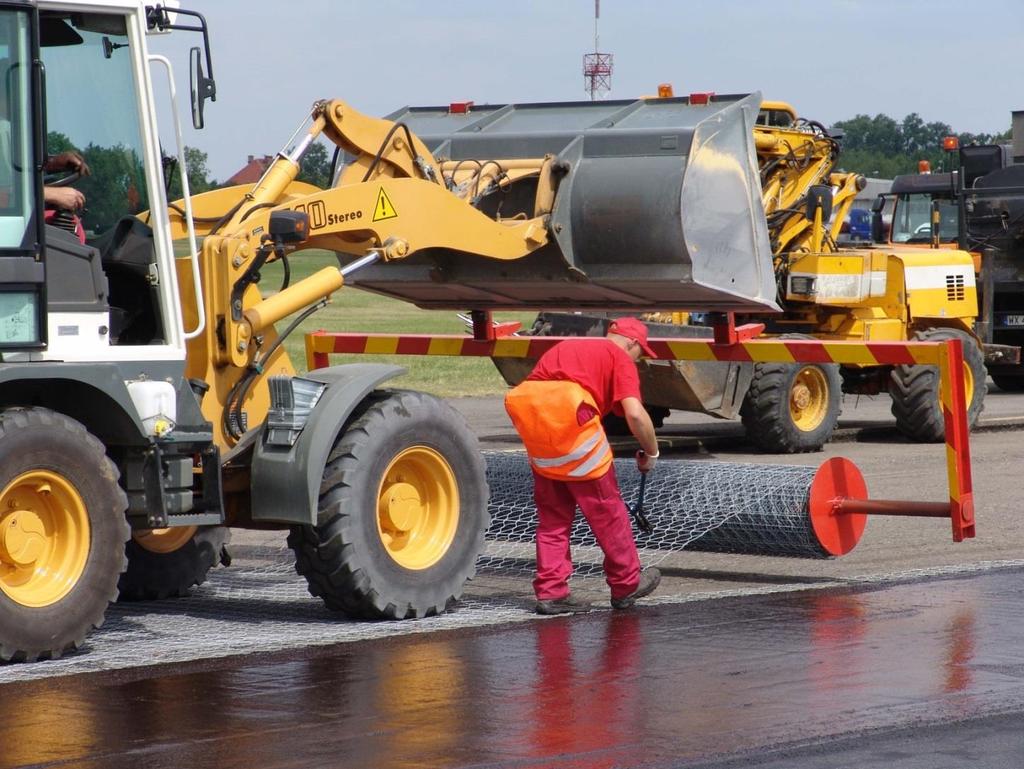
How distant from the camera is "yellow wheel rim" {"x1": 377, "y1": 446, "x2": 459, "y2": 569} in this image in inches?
341

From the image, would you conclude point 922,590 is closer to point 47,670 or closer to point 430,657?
point 430,657

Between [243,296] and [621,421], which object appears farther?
[621,421]

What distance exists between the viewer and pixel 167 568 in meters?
9.27

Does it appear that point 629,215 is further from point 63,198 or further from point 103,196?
point 63,198

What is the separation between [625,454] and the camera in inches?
640

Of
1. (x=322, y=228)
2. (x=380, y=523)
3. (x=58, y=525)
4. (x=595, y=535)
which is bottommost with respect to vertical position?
(x=595, y=535)

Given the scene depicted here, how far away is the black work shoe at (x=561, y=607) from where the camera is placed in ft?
28.6

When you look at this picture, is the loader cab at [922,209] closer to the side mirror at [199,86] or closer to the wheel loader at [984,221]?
the wheel loader at [984,221]

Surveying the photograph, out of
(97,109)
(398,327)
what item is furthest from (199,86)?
(398,327)

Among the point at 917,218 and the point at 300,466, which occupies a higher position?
the point at 917,218

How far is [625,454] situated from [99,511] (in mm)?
9213

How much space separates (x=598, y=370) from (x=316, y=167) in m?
2.13

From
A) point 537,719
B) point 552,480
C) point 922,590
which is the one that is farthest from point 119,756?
point 922,590

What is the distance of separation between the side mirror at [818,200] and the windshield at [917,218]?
6.07 meters
